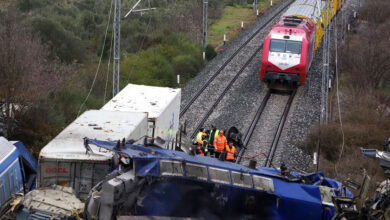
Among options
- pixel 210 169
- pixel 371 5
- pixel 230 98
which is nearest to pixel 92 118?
pixel 210 169

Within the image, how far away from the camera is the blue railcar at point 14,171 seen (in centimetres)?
1229

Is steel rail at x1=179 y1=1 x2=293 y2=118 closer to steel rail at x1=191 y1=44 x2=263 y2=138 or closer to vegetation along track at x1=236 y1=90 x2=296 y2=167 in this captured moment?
steel rail at x1=191 y1=44 x2=263 y2=138

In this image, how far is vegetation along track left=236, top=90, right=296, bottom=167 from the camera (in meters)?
19.2

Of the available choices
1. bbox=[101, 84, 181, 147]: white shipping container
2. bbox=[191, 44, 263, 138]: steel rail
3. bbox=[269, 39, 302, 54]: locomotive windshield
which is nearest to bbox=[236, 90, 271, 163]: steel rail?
bbox=[191, 44, 263, 138]: steel rail

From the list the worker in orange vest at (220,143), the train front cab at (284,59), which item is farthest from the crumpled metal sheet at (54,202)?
the train front cab at (284,59)

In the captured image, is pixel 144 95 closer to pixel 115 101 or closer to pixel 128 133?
pixel 115 101

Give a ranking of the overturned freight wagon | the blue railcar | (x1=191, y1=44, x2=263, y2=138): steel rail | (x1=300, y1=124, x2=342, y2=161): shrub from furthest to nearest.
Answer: (x1=191, y1=44, x2=263, y2=138): steel rail
(x1=300, y1=124, x2=342, y2=161): shrub
the blue railcar
the overturned freight wagon

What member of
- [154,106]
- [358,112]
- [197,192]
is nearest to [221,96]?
[358,112]

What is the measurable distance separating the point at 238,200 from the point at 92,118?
538 cm

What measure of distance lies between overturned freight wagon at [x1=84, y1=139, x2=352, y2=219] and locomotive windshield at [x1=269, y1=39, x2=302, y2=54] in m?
14.1

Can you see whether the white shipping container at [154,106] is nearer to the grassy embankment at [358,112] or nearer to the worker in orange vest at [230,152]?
the worker in orange vest at [230,152]

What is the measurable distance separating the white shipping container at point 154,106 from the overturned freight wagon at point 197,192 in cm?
460

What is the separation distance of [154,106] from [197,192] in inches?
259

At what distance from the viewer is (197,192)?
32.8 feet
